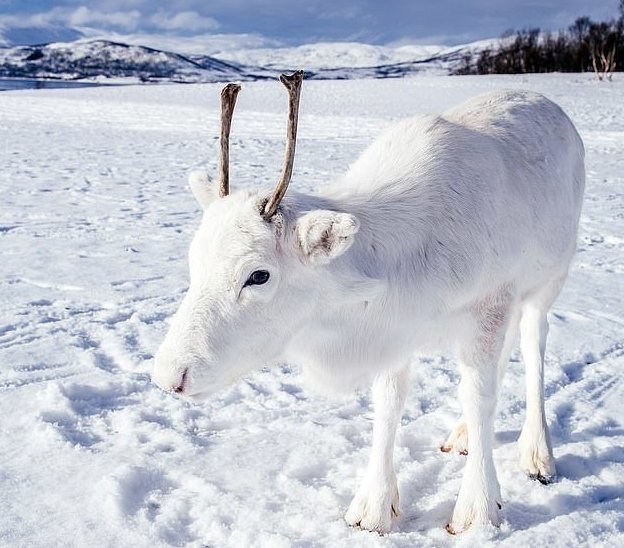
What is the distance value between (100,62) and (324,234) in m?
143

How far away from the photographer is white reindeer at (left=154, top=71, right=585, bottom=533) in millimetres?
2469

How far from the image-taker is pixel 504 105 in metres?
3.76

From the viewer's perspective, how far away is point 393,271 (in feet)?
9.16

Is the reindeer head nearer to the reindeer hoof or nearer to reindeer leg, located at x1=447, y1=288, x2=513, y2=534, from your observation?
reindeer leg, located at x1=447, y1=288, x2=513, y2=534

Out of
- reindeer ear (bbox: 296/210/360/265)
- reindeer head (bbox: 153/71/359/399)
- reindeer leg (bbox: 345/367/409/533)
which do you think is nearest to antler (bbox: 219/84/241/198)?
reindeer head (bbox: 153/71/359/399)

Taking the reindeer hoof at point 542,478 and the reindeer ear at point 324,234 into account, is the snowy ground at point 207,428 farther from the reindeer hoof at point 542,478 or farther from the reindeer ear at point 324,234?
the reindeer ear at point 324,234

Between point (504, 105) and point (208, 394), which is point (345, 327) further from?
point (504, 105)

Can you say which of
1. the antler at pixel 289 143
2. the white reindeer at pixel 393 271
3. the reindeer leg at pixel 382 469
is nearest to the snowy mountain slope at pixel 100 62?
the white reindeer at pixel 393 271

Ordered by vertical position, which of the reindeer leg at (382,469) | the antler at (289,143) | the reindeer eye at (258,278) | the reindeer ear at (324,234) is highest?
the antler at (289,143)

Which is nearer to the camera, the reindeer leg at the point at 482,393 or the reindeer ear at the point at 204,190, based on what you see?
the reindeer ear at the point at 204,190

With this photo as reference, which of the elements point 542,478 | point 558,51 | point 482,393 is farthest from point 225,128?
point 558,51

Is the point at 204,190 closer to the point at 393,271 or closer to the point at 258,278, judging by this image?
the point at 258,278

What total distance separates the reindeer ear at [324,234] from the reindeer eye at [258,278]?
151 mm

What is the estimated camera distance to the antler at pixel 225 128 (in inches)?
105
